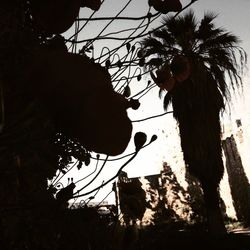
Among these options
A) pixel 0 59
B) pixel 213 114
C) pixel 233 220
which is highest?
pixel 213 114

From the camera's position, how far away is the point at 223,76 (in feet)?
22.9

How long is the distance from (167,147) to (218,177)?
7.97m

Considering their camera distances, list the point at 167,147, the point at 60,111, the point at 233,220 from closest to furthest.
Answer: the point at 60,111 < the point at 233,220 < the point at 167,147

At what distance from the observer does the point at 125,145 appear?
0.58 metres

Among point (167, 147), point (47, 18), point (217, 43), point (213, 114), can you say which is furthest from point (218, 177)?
point (167, 147)

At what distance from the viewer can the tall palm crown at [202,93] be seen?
21.9 ft

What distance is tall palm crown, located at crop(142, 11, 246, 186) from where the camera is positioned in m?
6.67

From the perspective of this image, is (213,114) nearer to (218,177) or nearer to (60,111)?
(218,177)

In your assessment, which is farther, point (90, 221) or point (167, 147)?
point (167, 147)

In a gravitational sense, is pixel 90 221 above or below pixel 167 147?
below

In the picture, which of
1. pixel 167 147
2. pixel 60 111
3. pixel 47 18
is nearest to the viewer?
pixel 60 111

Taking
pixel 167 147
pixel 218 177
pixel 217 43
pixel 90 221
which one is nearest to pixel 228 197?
pixel 167 147

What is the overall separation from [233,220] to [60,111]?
1231 centimetres

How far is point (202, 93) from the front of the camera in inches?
268
